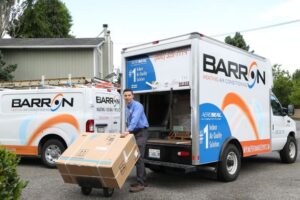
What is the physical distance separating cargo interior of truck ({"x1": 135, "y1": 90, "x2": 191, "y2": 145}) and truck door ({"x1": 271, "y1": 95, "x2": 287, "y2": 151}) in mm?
2586

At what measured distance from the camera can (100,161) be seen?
21.6ft

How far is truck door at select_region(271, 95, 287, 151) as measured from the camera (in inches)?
409

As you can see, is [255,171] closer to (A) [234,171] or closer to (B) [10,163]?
(A) [234,171]

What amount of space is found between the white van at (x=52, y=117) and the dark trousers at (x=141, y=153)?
8.65 ft

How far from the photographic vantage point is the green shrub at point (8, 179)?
4.39 m

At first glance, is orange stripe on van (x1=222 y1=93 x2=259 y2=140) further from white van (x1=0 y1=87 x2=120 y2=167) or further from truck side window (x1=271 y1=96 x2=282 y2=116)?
white van (x1=0 y1=87 x2=120 y2=167)

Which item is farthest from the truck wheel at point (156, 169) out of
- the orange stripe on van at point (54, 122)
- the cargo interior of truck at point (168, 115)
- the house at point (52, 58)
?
the house at point (52, 58)

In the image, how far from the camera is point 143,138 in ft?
25.7


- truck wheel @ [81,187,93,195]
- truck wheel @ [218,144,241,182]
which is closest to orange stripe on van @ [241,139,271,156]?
truck wheel @ [218,144,241,182]

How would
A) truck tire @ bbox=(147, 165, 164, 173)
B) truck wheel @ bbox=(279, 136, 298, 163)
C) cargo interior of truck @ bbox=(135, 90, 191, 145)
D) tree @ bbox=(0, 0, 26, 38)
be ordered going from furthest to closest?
1. tree @ bbox=(0, 0, 26, 38)
2. truck wheel @ bbox=(279, 136, 298, 163)
3. truck tire @ bbox=(147, 165, 164, 173)
4. cargo interior of truck @ bbox=(135, 90, 191, 145)

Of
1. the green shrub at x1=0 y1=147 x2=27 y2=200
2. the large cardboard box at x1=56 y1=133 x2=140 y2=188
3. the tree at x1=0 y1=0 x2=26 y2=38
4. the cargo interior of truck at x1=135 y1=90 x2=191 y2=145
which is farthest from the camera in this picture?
the tree at x1=0 y1=0 x2=26 y2=38

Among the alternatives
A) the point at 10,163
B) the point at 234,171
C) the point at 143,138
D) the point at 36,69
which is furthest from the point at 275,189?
the point at 36,69

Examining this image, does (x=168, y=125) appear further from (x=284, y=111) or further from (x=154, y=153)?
(x=284, y=111)

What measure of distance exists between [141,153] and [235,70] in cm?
274
